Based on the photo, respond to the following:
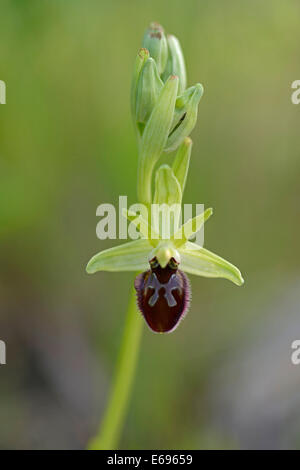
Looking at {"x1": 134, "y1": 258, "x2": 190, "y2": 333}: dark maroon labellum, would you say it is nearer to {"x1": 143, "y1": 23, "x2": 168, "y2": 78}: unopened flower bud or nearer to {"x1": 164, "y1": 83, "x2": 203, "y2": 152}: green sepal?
{"x1": 164, "y1": 83, "x2": 203, "y2": 152}: green sepal

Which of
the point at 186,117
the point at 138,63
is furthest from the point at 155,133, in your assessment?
the point at 138,63

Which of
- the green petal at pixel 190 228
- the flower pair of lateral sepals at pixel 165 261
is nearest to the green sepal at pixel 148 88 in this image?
the flower pair of lateral sepals at pixel 165 261

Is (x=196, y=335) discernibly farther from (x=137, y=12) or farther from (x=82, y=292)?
(x=137, y=12)

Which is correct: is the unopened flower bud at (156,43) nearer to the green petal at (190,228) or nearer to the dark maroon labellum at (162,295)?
the green petal at (190,228)

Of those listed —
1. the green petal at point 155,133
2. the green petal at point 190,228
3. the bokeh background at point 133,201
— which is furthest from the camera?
the bokeh background at point 133,201

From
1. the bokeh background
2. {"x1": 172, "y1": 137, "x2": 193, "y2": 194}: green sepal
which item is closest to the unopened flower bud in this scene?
{"x1": 172, "y1": 137, "x2": 193, "y2": 194}: green sepal

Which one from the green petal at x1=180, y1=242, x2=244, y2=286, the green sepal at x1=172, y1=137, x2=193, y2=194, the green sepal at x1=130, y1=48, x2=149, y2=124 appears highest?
the green sepal at x1=130, y1=48, x2=149, y2=124
